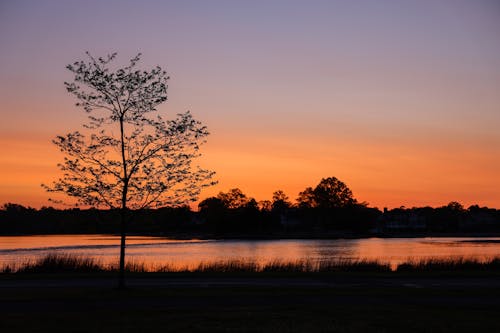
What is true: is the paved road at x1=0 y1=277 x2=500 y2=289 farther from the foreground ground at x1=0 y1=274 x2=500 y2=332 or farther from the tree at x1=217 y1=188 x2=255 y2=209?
the tree at x1=217 y1=188 x2=255 y2=209

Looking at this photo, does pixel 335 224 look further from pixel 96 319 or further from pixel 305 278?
pixel 96 319

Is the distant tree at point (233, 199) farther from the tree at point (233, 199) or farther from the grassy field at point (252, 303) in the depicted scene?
the grassy field at point (252, 303)

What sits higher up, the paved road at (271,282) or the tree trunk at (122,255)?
the tree trunk at (122,255)

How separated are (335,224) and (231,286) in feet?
567

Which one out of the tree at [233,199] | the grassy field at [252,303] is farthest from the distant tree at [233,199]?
the grassy field at [252,303]

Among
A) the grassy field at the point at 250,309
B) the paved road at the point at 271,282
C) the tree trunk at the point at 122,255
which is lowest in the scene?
the grassy field at the point at 250,309

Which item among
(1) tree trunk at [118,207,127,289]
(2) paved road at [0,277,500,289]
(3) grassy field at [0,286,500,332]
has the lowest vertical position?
(3) grassy field at [0,286,500,332]

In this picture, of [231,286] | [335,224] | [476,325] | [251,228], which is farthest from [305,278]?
[335,224]

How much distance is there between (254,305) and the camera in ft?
70.8

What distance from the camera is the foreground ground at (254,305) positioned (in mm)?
17406

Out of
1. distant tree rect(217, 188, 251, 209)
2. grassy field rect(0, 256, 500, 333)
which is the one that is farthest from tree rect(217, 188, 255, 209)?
grassy field rect(0, 256, 500, 333)

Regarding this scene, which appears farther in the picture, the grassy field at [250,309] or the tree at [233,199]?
the tree at [233,199]

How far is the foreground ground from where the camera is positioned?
1741 cm

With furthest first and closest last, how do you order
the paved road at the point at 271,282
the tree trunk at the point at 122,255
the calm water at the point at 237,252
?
the calm water at the point at 237,252
the paved road at the point at 271,282
the tree trunk at the point at 122,255
